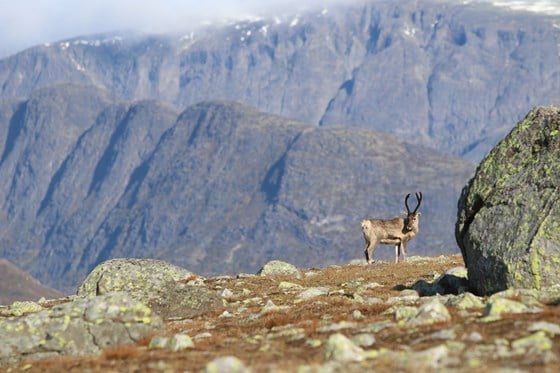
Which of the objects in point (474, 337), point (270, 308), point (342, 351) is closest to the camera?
point (342, 351)

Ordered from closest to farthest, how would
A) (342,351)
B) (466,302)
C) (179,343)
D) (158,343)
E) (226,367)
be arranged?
(226,367), (342,351), (179,343), (158,343), (466,302)

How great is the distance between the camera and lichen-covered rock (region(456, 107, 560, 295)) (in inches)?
1083

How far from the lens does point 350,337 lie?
68.9ft

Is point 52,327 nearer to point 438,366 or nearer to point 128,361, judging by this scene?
point 128,361

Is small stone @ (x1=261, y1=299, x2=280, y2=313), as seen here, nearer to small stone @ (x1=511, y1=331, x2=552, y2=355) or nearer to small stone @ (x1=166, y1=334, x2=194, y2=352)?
small stone @ (x1=166, y1=334, x2=194, y2=352)

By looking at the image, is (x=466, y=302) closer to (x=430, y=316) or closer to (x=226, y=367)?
(x=430, y=316)

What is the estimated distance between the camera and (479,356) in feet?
56.4

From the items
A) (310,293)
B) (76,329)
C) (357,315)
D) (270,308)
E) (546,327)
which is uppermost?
(546,327)

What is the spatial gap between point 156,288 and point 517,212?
48.6 feet

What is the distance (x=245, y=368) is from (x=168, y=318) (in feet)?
52.1

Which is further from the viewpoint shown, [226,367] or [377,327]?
[377,327]

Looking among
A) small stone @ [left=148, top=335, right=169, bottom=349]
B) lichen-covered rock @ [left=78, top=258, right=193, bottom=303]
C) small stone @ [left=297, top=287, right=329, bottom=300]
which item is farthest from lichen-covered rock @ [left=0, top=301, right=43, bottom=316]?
small stone @ [left=148, top=335, right=169, bottom=349]

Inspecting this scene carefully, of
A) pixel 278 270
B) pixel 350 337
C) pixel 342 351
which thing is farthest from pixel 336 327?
pixel 278 270

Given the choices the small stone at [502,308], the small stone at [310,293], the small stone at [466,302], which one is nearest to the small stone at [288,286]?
the small stone at [310,293]
